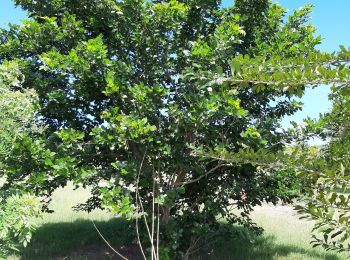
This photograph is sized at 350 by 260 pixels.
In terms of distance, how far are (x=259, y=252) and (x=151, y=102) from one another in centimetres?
501

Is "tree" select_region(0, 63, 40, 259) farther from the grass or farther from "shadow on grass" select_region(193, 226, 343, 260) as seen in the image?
"shadow on grass" select_region(193, 226, 343, 260)

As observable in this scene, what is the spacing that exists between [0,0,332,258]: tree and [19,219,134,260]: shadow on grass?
1853mm

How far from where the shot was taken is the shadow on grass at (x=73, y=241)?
7398 mm

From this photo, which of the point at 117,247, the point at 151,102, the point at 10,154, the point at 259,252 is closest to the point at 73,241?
the point at 117,247

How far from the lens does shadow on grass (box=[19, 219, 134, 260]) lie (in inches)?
291

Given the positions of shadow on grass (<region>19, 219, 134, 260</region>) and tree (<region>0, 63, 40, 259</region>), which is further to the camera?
shadow on grass (<region>19, 219, 134, 260</region>)

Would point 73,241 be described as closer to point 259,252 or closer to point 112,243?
point 112,243

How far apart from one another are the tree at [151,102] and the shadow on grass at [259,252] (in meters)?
1.88

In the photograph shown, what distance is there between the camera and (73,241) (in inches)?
336

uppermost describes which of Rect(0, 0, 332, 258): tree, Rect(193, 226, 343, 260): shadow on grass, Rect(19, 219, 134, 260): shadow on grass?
Rect(0, 0, 332, 258): tree

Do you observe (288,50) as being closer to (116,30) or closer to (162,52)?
(162,52)

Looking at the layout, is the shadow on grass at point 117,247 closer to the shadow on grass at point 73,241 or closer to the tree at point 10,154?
the shadow on grass at point 73,241

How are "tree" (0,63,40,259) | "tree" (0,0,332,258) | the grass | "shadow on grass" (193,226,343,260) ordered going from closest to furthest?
"tree" (0,63,40,259) < "tree" (0,0,332,258) < the grass < "shadow on grass" (193,226,343,260)

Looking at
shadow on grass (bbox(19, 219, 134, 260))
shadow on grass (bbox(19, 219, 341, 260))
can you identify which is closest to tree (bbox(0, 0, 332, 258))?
shadow on grass (bbox(19, 219, 341, 260))
